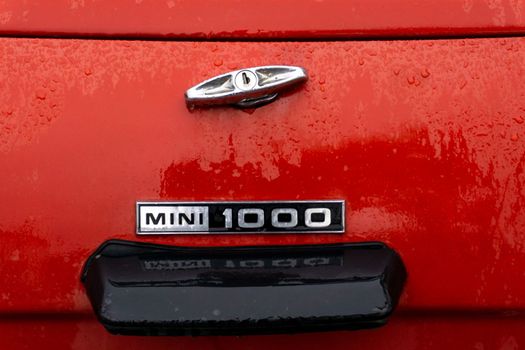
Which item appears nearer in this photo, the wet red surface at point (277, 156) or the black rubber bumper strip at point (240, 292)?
the black rubber bumper strip at point (240, 292)

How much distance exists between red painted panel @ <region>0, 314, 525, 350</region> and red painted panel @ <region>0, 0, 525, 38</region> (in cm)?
66

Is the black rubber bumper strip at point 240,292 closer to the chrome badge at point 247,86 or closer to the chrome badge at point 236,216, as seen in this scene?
the chrome badge at point 236,216

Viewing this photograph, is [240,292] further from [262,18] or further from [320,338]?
[262,18]

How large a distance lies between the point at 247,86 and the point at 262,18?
18 centimetres

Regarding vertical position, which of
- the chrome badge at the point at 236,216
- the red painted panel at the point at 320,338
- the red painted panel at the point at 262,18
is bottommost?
the red painted panel at the point at 320,338

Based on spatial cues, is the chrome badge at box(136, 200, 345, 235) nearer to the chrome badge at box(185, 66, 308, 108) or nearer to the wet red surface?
the wet red surface

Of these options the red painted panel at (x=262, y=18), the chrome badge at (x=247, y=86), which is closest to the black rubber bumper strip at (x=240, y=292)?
the chrome badge at (x=247, y=86)

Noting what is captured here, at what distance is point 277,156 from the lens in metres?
1.76

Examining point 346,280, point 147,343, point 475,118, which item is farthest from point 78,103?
point 475,118

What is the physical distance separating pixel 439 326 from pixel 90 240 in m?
0.81

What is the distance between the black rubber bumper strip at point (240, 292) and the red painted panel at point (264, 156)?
0.08m

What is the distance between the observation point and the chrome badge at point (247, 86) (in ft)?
5.70

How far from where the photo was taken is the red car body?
5.73 feet

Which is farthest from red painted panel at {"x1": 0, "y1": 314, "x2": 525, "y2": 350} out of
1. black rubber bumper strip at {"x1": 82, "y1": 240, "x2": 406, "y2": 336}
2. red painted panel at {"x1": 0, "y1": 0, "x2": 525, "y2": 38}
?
red painted panel at {"x1": 0, "y1": 0, "x2": 525, "y2": 38}
